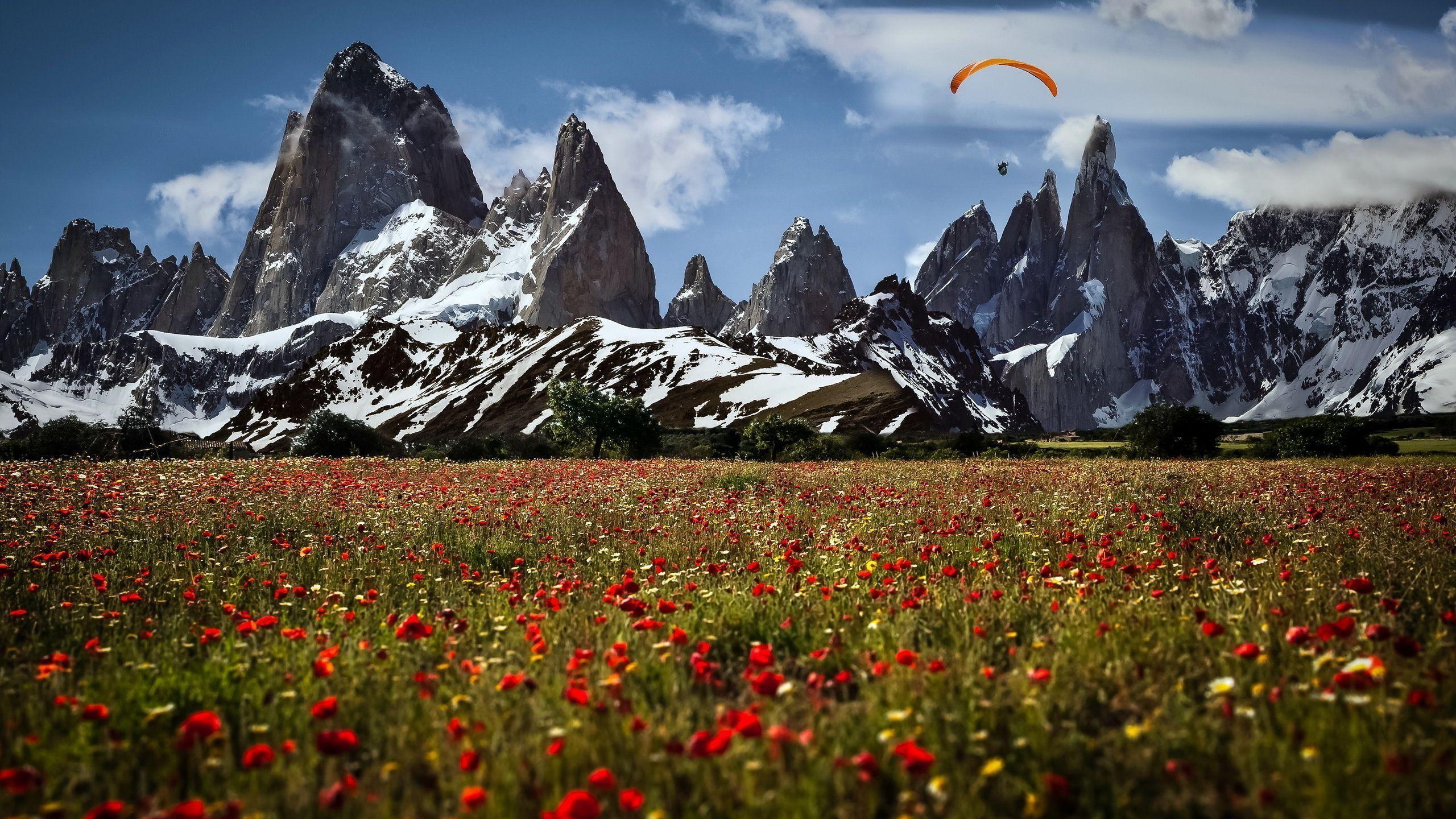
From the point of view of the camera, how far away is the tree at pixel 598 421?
4825cm

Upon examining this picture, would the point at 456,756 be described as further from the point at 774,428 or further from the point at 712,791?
the point at 774,428

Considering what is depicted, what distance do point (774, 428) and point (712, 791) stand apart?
42900mm

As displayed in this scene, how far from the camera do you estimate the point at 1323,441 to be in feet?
124

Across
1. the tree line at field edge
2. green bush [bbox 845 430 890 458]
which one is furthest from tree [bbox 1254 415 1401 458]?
green bush [bbox 845 430 890 458]

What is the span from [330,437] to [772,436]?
2520 centimetres

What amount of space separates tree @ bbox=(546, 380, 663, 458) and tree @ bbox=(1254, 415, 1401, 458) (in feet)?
115

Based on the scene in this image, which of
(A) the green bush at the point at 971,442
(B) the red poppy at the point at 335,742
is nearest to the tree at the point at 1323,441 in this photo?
(A) the green bush at the point at 971,442

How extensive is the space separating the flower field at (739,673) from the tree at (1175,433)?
36.4 meters

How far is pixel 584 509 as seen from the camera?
12.2 meters

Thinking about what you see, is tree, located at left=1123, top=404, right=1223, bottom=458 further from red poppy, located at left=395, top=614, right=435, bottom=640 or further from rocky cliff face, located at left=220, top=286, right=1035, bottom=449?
red poppy, located at left=395, top=614, right=435, bottom=640

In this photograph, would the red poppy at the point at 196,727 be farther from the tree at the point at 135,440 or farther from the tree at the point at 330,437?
the tree at the point at 330,437

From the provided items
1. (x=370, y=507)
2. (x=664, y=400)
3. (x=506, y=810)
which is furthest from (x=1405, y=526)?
(x=664, y=400)

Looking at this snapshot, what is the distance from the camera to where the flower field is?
3000mm

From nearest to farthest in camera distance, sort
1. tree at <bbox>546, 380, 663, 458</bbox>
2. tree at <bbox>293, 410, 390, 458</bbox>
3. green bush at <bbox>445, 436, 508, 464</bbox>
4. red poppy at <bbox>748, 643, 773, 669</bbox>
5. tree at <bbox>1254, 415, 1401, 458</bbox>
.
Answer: red poppy at <bbox>748, 643, 773, 669</bbox> < tree at <bbox>1254, 415, 1401, 458</bbox> < green bush at <bbox>445, 436, 508, 464</bbox> < tree at <bbox>293, 410, 390, 458</bbox> < tree at <bbox>546, 380, 663, 458</bbox>
